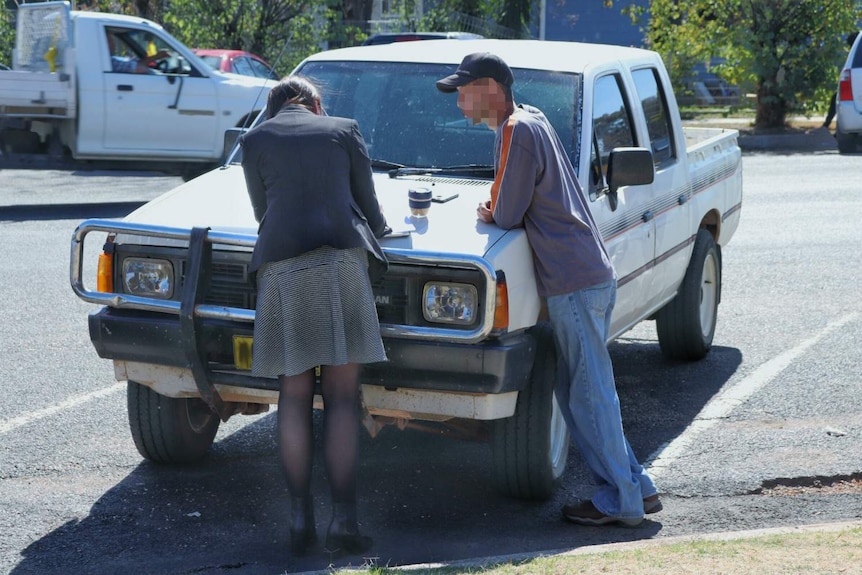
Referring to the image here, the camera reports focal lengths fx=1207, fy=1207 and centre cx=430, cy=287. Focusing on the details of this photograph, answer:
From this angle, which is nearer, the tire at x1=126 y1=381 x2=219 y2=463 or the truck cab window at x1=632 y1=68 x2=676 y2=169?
the tire at x1=126 y1=381 x2=219 y2=463

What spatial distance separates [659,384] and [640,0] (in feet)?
90.1

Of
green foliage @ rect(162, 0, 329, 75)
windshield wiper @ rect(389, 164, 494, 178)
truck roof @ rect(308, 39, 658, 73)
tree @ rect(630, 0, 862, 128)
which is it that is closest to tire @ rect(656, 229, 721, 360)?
truck roof @ rect(308, 39, 658, 73)

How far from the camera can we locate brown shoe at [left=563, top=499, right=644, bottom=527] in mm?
4840

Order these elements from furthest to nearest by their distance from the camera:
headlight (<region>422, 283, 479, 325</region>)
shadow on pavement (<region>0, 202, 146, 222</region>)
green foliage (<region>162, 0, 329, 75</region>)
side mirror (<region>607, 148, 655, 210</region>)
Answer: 1. green foliage (<region>162, 0, 329, 75</region>)
2. shadow on pavement (<region>0, 202, 146, 222</region>)
3. side mirror (<region>607, 148, 655, 210</region>)
4. headlight (<region>422, 283, 479, 325</region>)

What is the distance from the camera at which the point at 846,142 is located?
62.4 ft

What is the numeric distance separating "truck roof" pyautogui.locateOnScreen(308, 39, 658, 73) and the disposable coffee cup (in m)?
1.29

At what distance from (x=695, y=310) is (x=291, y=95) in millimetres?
3610

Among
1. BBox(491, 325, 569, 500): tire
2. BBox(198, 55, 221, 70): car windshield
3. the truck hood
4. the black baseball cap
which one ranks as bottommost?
BBox(491, 325, 569, 500): tire

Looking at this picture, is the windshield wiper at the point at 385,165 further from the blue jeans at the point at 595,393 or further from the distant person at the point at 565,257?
the blue jeans at the point at 595,393

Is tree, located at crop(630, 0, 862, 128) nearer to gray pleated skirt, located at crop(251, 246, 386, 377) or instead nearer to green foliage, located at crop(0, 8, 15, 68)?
green foliage, located at crop(0, 8, 15, 68)

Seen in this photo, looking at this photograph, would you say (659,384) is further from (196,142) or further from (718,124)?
(718,124)

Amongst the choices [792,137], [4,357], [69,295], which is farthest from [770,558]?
[792,137]

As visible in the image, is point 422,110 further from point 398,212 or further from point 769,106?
point 769,106

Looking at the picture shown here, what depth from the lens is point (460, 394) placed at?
459 cm
